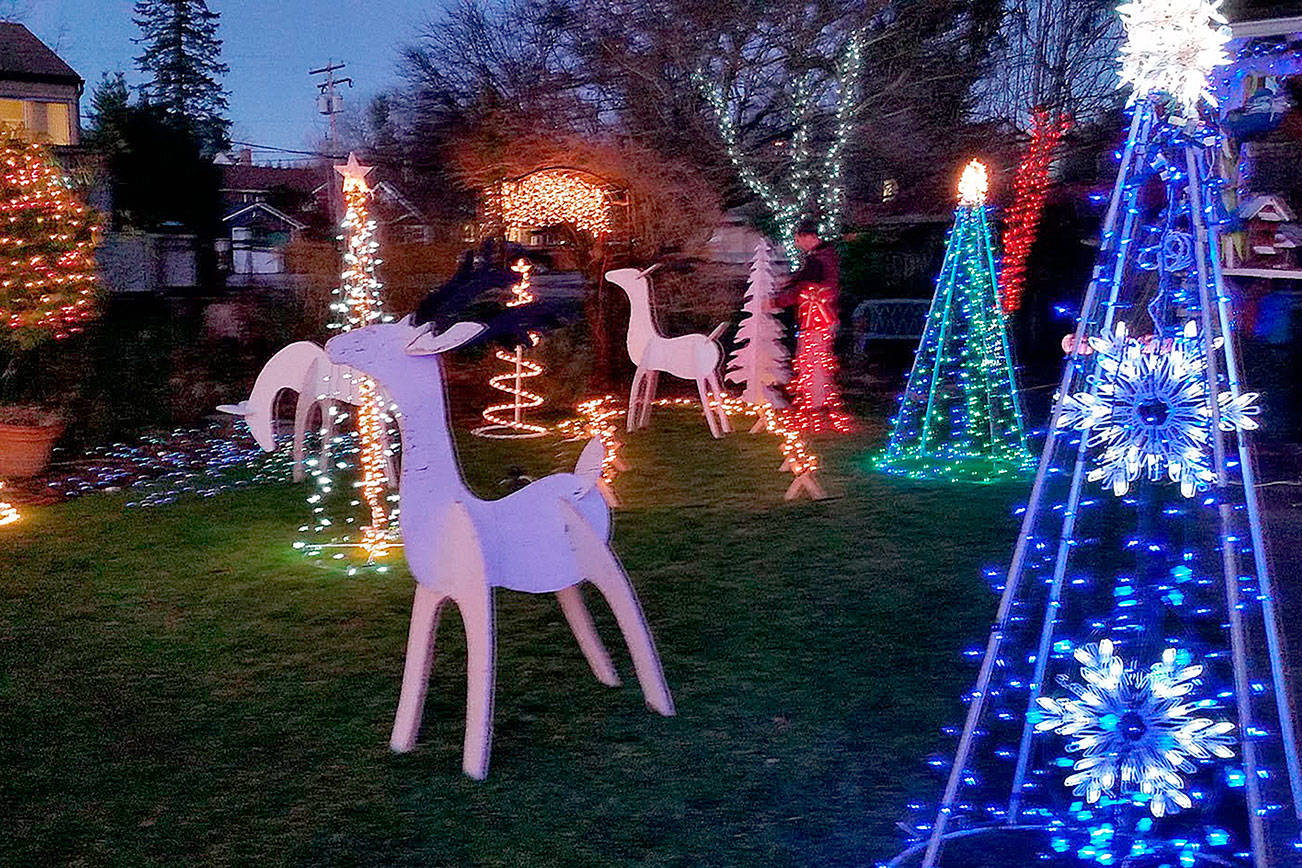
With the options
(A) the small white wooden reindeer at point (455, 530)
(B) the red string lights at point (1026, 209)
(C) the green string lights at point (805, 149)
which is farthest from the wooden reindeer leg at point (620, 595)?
(C) the green string lights at point (805, 149)

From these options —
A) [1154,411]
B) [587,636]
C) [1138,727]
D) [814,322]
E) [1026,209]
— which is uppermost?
[1026,209]

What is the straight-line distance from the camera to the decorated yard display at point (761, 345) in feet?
40.9

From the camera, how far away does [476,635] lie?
423cm

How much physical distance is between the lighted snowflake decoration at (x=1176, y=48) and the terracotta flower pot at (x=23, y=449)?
8.65 meters

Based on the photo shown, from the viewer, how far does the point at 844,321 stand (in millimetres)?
18078

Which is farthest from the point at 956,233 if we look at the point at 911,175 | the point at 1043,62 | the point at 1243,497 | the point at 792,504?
the point at 1043,62

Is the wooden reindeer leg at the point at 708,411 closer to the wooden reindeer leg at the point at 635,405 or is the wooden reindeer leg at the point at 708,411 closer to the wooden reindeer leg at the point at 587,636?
the wooden reindeer leg at the point at 635,405

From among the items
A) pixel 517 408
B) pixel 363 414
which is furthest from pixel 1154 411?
pixel 517 408

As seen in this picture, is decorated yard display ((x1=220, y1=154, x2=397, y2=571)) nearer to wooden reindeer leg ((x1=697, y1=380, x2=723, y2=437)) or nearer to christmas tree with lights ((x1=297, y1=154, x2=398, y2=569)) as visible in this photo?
christmas tree with lights ((x1=297, y1=154, x2=398, y2=569))

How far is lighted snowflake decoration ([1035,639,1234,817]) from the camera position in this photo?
10.8 feet

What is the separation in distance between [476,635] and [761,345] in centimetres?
857

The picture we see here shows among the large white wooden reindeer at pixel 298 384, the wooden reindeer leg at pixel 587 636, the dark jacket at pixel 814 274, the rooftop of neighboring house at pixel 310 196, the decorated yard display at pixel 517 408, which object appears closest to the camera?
the wooden reindeer leg at pixel 587 636

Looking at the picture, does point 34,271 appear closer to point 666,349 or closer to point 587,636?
point 666,349

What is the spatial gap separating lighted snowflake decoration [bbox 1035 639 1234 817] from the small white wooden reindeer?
67.8 inches
